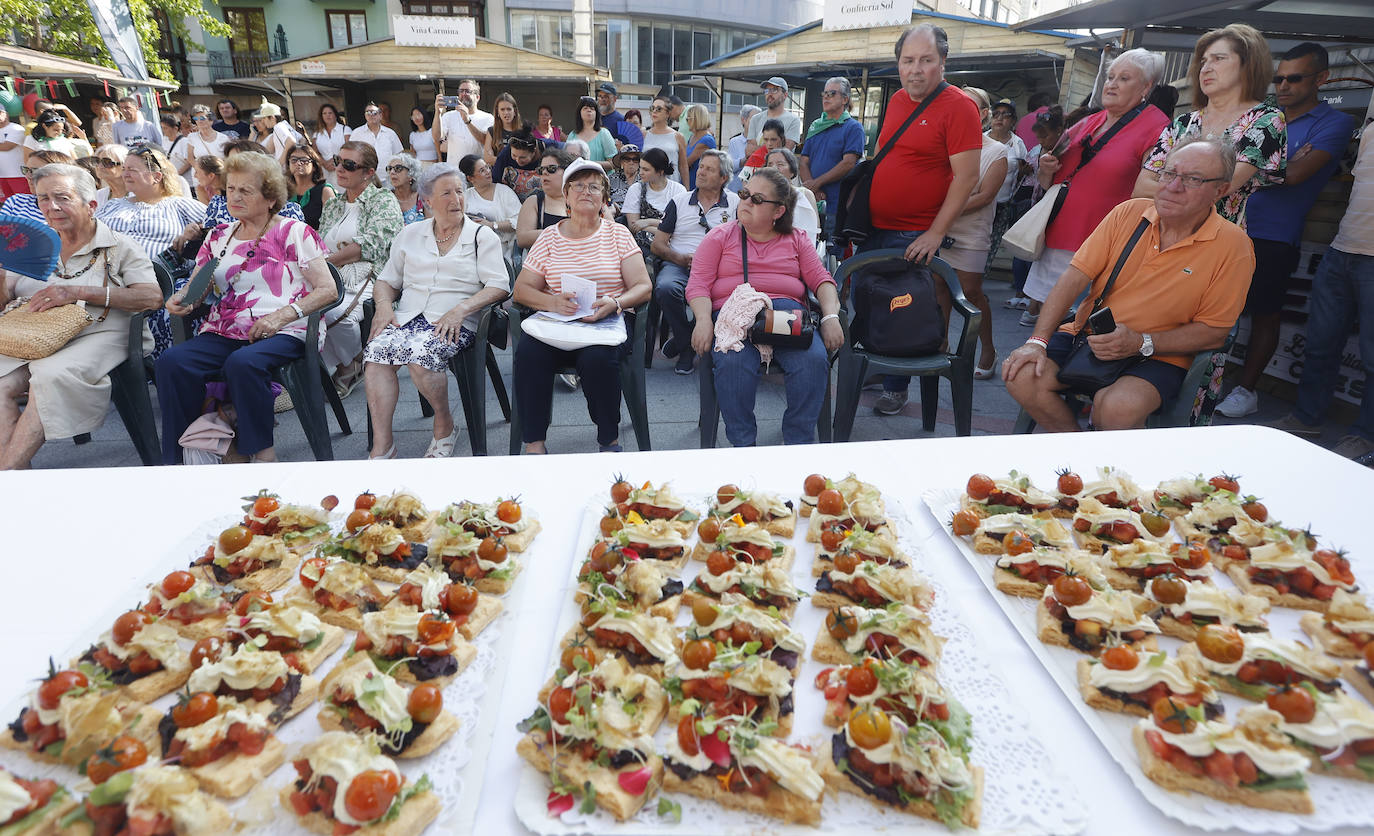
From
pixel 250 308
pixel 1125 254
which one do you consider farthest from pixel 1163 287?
pixel 250 308

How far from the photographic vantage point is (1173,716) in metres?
1.14

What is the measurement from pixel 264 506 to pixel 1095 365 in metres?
3.08

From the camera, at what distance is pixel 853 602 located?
1.51m

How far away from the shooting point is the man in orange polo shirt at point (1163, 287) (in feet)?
8.95

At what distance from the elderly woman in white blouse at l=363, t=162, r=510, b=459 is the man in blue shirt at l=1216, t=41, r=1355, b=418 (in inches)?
170

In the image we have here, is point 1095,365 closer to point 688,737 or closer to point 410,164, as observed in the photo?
point 688,737

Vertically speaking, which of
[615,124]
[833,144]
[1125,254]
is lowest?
[1125,254]

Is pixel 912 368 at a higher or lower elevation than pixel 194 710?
lower

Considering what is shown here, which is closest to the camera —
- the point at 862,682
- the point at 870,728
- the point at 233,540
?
the point at 870,728

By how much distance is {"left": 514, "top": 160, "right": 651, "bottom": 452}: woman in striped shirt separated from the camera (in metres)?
3.49

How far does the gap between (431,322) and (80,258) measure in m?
1.62

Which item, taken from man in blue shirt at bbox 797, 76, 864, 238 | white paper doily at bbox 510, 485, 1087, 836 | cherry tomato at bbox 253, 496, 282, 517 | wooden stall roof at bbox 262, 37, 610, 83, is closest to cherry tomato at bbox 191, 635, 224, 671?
cherry tomato at bbox 253, 496, 282, 517

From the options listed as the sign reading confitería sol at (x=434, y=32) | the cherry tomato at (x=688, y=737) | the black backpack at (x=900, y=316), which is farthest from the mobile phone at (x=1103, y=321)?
the sign reading confitería sol at (x=434, y=32)

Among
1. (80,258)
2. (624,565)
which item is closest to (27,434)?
(80,258)
